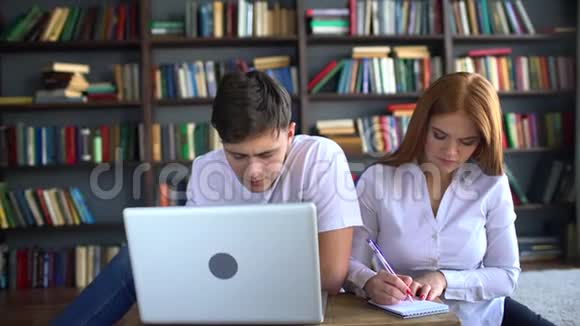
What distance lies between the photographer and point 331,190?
138cm

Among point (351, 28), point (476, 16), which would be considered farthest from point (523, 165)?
point (351, 28)

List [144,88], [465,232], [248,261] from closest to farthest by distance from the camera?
[248,261]
[465,232]
[144,88]

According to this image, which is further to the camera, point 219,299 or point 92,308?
point 92,308

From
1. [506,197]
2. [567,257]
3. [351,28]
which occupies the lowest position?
[567,257]

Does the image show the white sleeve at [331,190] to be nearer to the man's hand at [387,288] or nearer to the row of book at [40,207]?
the man's hand at [387,288]

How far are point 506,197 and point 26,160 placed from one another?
3084 mm

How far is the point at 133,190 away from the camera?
390 centimetres

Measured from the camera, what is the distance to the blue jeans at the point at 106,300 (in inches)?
51.3

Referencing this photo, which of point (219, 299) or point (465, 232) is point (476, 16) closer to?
point (465, 232)

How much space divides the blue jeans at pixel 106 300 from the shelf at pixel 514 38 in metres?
3.00

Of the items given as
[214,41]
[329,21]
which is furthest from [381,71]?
[214,41]

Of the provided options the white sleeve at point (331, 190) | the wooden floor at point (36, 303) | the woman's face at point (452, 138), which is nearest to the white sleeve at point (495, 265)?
the woman's face at point (452, 138)

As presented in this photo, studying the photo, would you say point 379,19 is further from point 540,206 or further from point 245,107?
point 245,107

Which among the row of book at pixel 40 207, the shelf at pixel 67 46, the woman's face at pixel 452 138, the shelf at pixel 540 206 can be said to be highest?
the shelf at pixel 67 46
